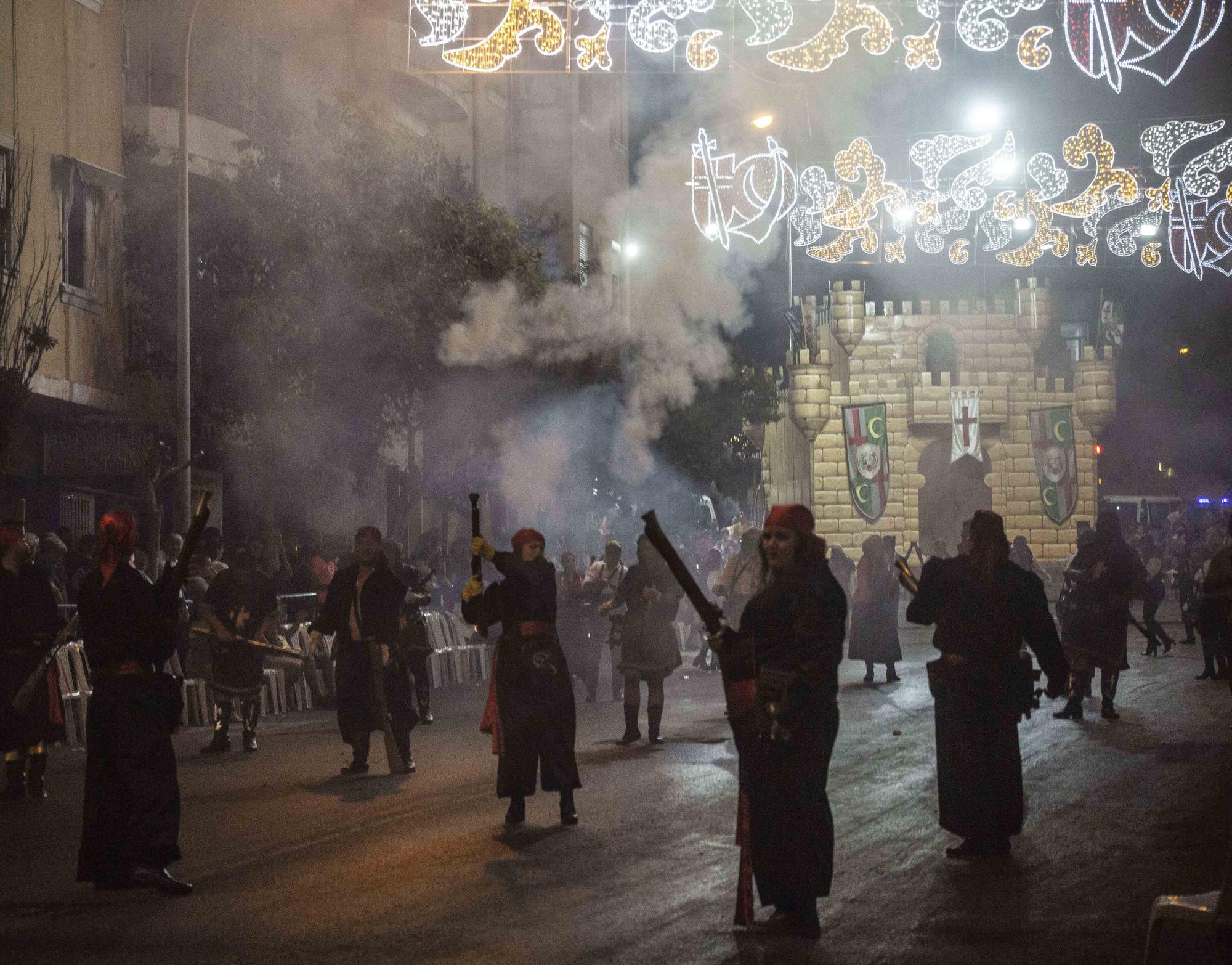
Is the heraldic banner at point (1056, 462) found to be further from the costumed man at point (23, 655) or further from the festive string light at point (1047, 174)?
the costumed man at point (23, 655)

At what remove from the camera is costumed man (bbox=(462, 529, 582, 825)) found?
9477 millimetres

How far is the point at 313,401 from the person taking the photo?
943 inches

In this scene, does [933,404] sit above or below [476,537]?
above

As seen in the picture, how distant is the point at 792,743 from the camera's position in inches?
265

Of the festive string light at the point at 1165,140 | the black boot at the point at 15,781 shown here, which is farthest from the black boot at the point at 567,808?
the festive string light at the point at 1165,140

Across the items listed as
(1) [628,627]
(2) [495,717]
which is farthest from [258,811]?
(1) [628,627]

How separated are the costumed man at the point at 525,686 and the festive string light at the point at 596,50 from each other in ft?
33.9

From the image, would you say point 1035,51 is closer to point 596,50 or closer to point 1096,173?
point 596,50

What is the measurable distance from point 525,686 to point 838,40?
1077 cm

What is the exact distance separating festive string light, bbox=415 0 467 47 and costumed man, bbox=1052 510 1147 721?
9226 millimetres

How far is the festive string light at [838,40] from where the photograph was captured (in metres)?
18.0

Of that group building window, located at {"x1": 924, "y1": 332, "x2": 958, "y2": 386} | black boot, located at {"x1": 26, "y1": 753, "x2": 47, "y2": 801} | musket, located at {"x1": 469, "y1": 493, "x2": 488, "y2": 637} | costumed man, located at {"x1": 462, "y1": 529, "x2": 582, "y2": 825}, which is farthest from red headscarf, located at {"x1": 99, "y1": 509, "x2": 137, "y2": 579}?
building window, located at {"x1": 924, "y1": 332, "x2": 958, "y2": 386}

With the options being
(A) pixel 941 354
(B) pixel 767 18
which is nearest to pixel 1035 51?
(B) pixel 767 18

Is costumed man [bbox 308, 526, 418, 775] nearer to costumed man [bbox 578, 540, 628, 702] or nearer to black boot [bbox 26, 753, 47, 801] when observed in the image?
black boot [bbox 26, 753, 47, 801]
